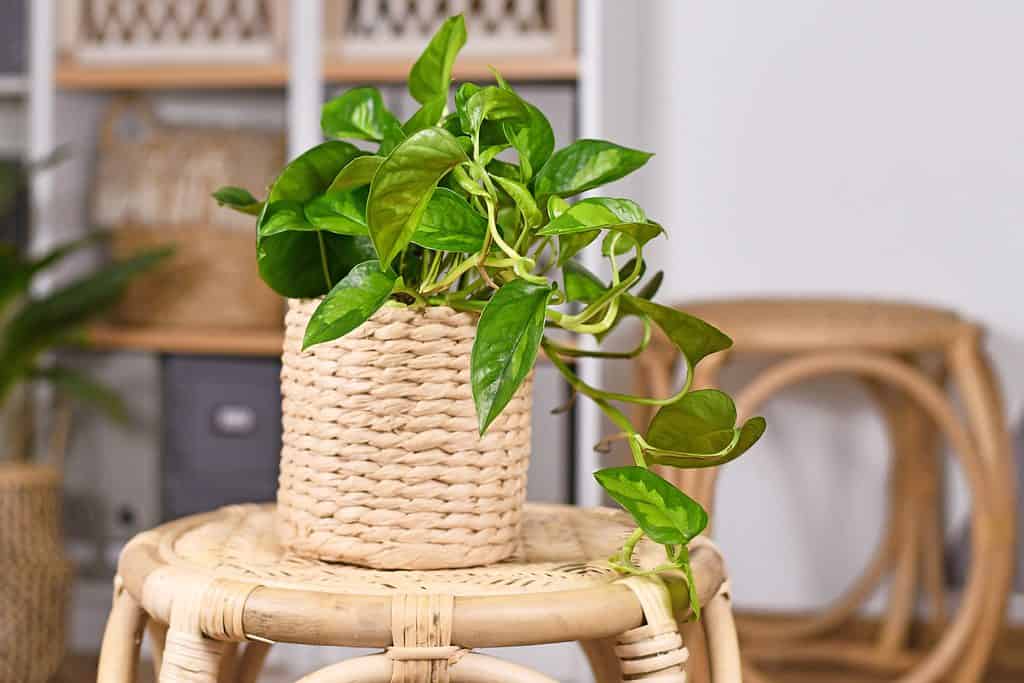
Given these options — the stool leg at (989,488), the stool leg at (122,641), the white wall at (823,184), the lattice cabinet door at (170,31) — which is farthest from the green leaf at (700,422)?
the lattice cabinet door at (170,31)

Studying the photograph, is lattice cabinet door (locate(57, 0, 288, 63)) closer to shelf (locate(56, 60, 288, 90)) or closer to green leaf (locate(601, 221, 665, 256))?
shelf (locate(56, 60, 288, 90))

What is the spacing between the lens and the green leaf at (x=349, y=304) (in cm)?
65

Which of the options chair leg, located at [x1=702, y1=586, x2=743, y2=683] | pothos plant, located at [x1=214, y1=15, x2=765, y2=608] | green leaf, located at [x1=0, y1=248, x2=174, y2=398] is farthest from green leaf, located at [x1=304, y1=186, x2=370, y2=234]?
green leaf, located at [x1=0, y1=248, x2=174, y2=398]

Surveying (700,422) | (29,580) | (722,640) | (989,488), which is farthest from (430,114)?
(29,580)

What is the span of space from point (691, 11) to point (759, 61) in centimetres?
14

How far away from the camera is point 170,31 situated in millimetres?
1910

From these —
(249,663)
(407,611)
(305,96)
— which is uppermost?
(305,96)

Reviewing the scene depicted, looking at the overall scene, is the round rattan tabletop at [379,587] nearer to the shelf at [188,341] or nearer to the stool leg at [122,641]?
the stool leg at [122,641]

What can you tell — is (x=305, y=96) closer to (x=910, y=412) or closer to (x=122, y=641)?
(x=910, y=412)

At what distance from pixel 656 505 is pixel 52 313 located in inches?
53.1

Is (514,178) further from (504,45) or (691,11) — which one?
(691,11)

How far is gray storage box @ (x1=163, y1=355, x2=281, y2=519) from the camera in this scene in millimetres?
1822

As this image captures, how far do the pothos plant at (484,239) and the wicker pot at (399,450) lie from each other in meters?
0.03

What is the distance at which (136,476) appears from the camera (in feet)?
6.23
